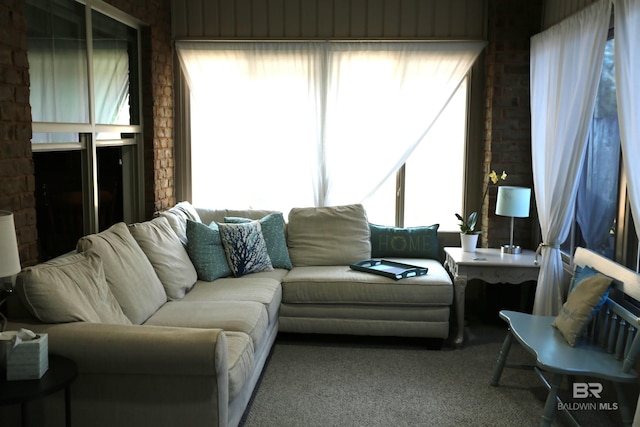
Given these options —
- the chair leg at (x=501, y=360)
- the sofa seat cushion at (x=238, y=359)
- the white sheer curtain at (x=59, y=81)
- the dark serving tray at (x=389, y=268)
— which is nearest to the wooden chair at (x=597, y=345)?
the chair leg at (x=501, y=360)

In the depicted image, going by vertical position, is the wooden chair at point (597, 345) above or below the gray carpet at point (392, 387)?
above

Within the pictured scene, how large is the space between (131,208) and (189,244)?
2.70 ft

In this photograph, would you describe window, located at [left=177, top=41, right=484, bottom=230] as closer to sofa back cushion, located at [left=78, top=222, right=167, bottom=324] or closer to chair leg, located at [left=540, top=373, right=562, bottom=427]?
sofa back cushion, located at [left=78, top=222, right=167, bottom=324]

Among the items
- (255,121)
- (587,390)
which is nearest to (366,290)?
(587,390)

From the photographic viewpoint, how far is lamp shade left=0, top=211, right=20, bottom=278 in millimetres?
2492

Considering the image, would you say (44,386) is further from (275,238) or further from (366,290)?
(275,238)

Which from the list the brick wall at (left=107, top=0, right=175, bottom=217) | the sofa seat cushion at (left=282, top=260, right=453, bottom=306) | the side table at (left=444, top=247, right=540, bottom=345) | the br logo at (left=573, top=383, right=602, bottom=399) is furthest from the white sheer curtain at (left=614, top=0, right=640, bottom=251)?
the brick wall at (left=107, top=0, right=175, bottom=217)

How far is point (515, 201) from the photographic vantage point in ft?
15.1

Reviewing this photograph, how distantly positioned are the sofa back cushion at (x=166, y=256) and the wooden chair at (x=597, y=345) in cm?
195

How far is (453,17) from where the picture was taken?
16.8ft

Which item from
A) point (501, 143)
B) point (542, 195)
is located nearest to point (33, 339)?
point (542, 195)

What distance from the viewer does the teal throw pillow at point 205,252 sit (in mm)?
4320

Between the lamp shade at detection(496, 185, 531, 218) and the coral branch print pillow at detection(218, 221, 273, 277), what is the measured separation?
5.86 feet

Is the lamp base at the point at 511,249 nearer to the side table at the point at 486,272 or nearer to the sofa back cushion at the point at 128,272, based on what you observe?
the side table at the point at 486,272
